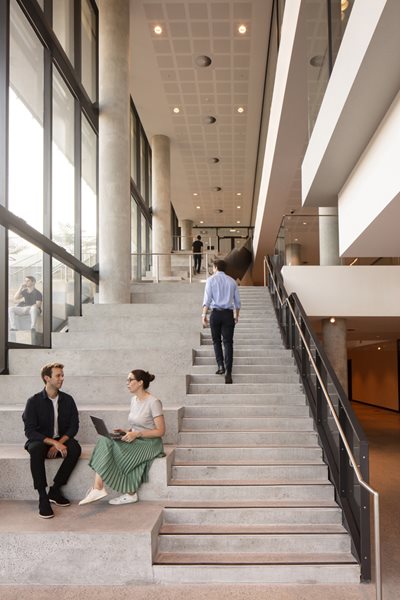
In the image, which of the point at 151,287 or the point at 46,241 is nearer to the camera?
the point at 46,241

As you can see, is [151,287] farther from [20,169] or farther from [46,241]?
[20,169]

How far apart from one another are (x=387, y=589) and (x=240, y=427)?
256cm

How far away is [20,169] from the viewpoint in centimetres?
794

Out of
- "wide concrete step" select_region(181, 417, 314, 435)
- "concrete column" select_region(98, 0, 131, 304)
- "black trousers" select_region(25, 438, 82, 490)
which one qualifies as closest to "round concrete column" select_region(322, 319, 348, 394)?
"concrete column" select_region(98, 0, 131, 304)

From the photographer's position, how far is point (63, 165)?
33.4ft

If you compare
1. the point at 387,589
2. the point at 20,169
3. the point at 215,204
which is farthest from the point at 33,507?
the point at 215,204

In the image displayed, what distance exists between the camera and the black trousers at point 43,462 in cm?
469

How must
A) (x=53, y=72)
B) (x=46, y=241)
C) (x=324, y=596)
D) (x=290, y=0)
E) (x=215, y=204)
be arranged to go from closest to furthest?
(x=324, y=596) → (x=290, y=0) → (x=46, y=241) → (x=53, y=72) → (x=215, y=204)

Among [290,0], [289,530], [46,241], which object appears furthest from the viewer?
[46,241]

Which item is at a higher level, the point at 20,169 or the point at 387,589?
the point at 20,169

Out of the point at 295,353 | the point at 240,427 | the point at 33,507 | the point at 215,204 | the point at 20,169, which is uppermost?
the point at 215,204

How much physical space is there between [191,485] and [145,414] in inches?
30.8

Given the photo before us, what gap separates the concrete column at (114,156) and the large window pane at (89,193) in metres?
0.52

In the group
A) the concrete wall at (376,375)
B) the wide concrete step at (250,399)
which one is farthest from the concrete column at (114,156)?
the concrete wall at (376,375)
